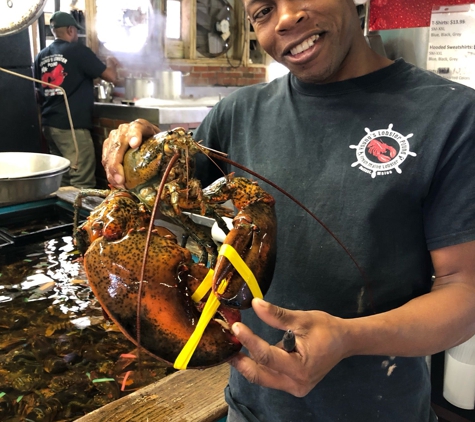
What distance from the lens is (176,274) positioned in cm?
85

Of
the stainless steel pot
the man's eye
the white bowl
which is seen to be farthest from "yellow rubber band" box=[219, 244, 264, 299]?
the white bowl

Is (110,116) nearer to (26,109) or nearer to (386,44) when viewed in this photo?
(26,109)

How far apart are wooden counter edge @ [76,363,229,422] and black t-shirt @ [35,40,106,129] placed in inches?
162

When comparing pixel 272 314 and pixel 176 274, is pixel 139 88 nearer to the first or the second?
pixel 176 274

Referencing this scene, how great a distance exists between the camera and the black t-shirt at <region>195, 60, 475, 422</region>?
949mm

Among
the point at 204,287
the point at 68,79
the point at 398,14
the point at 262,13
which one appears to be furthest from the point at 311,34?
the point at 68,79

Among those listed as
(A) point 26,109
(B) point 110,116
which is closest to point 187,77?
(B) point 110,116

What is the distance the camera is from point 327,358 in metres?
0.73

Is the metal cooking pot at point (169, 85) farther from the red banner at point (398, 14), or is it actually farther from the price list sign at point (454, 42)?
the price list sign at point (454, 42)

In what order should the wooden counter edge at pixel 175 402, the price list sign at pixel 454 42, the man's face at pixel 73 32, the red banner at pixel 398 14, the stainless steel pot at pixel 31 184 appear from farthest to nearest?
the man's face at pixel 73 32 < the stainless steel pot at pixel 31 184 < the red banner at pixel 398 14 < the price list sign at pixel 454 42 < the wooden counter edge at pixel 175 402

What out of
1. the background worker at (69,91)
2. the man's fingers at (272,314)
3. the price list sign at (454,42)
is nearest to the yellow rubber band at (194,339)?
the man's fingers at (272,314)

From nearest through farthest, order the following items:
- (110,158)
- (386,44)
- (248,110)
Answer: (110,158) < (248,110) < (386,44)

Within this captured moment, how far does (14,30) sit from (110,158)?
155 centimetres

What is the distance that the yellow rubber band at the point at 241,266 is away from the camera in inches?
31.1
